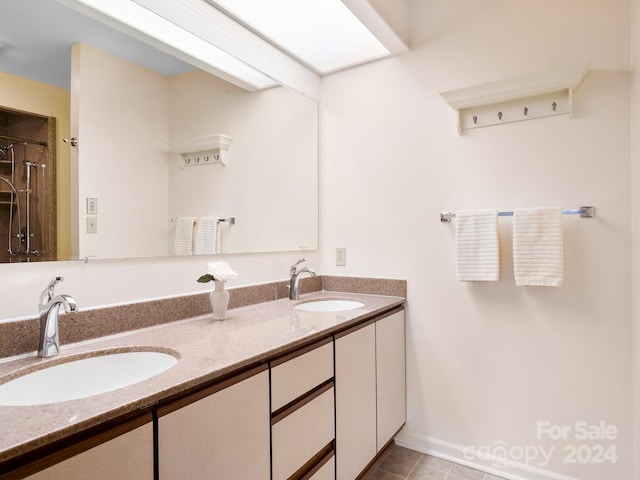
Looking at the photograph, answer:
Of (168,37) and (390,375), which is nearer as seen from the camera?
(168,37)

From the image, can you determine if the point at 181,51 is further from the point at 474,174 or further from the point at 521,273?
the point at 521,273

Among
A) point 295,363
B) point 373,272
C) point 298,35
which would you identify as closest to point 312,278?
point 373,272

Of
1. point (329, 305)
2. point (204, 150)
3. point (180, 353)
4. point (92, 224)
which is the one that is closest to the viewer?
point (180, 353)

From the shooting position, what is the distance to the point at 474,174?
1.91m

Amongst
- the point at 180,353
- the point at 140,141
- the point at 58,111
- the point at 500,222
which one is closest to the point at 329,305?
the point at 500,222

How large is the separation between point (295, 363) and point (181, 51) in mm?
1366

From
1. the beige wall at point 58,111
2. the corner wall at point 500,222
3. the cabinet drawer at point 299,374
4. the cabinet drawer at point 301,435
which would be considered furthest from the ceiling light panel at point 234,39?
the cabinet drawer at point 301,435

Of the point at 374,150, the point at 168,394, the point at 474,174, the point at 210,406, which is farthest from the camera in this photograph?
the point at 374,150

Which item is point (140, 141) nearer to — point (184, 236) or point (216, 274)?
point (184, 236)

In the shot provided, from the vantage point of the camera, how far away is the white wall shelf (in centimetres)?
161

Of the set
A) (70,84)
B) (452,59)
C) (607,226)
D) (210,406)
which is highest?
(452,59)

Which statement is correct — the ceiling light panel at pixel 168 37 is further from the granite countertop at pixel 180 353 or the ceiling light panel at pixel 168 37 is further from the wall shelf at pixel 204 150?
the granite countertop at pixel 180 353

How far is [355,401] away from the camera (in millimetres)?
1606

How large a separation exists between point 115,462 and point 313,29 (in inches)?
79.3
